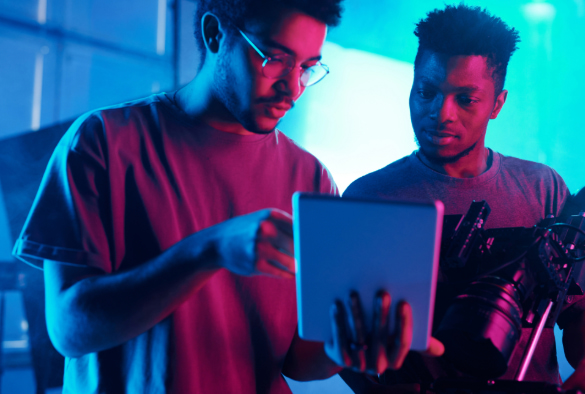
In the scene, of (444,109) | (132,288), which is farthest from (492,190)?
(132,288)

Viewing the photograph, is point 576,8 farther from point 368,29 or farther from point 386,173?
point 386,173

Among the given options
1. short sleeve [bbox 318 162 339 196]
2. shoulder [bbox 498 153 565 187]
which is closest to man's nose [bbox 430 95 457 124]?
shoulder [bbox 498 153 565 187]

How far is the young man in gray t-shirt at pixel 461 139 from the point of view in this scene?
1.04 metres

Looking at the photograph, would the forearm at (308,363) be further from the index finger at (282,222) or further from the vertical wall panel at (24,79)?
the vertical wall panel at (24,79)

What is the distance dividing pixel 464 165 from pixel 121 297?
89 cm

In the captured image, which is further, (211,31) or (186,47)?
(186,47)

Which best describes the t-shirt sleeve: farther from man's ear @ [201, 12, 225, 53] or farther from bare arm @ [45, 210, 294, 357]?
man's ear @ [201, 12, 225, 53]

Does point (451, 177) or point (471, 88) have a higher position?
point (471, 88)

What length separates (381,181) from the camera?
3.50 feet

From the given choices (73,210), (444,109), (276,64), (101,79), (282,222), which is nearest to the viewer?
(282,222)

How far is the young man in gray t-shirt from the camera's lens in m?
1.04

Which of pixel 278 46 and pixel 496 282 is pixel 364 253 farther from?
pixel 278 46

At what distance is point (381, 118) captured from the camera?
4.68 feet

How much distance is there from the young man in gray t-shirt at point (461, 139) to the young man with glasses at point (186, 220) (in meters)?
0.36
